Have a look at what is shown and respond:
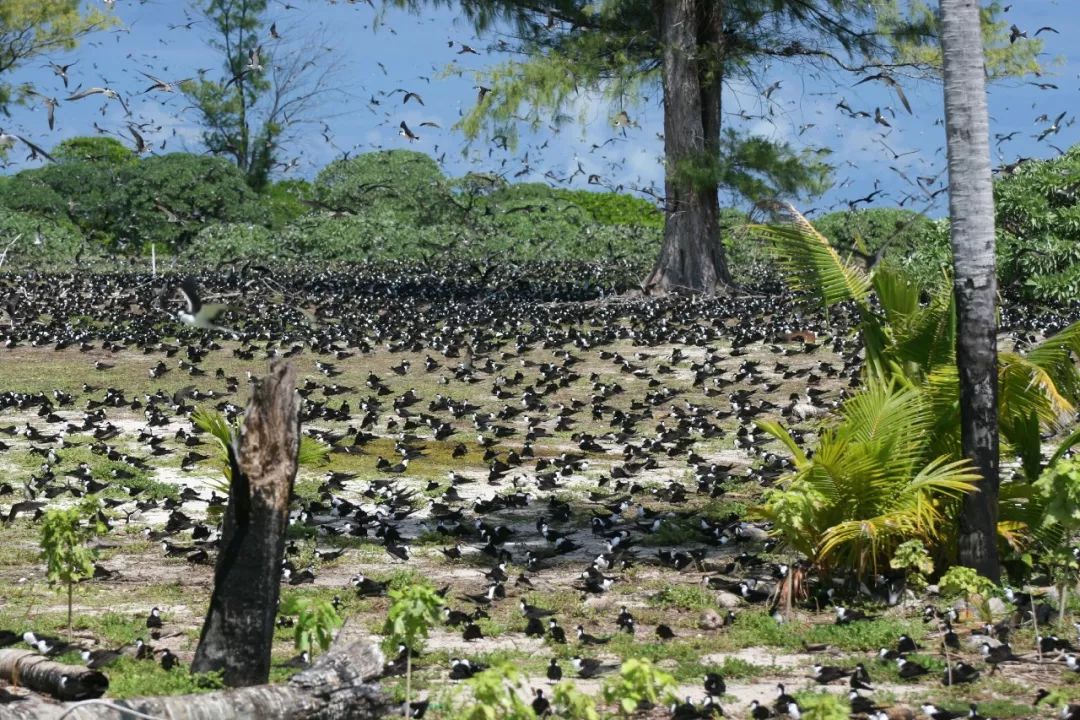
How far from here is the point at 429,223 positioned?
45.1m

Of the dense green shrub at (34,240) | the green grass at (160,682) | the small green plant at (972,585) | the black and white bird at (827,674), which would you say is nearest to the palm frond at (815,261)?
the small green plant at (972,585)

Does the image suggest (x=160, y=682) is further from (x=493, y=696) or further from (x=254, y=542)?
(x=493, y=696)

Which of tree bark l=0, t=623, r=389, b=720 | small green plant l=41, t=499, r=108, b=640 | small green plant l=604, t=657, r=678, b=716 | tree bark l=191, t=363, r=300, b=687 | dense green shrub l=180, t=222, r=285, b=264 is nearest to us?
small green plant l=604, t=657, r=678, b=716

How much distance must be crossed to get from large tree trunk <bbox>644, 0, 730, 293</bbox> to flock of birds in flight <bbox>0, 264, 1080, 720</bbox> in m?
1.24

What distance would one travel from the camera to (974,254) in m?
8.82

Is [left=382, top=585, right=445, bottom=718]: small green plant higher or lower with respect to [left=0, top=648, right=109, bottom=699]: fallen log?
higher

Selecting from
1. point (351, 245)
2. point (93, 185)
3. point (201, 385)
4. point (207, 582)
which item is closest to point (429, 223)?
point (351, 245)

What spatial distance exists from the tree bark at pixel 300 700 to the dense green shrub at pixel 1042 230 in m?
22.0

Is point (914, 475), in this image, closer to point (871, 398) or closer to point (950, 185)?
point (871, 398)

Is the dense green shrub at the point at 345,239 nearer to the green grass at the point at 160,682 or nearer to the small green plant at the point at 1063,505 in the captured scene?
the small green plant at the point at 1063,505

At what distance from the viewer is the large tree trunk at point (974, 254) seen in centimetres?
875

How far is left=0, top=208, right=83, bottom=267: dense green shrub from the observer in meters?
37.2

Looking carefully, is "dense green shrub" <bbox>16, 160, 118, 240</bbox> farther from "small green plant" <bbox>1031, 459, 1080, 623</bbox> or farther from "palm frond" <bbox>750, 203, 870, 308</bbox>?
"small green plant" <bbox>1031, 459, 1080, 623</bbox>

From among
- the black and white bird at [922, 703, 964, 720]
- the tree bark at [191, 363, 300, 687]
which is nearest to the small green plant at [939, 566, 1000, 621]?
the black and white bird at [922, 703, 964, 720]
